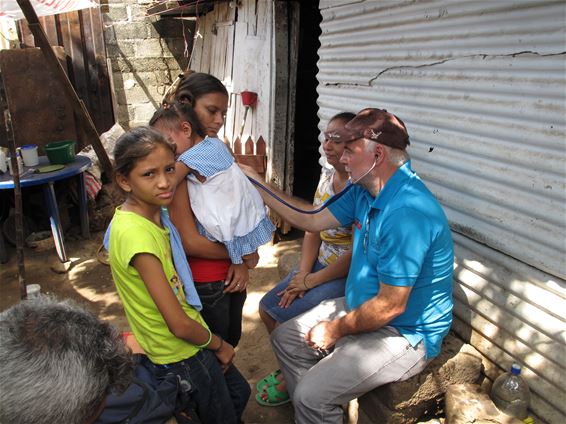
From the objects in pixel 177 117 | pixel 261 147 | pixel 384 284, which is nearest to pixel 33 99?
pixel 261 147

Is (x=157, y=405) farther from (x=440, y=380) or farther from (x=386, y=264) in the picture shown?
(x=440, y=380)

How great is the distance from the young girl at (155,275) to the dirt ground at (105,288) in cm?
119

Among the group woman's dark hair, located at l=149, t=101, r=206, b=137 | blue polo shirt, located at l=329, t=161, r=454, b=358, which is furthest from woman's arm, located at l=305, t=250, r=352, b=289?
woman's dark hair, located at l=149, t=101, r=206, b=137

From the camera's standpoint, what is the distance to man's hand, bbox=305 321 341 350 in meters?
2.28

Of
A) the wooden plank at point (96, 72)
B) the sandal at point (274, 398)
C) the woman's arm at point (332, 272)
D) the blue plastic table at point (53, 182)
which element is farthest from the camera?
the wooden plank at point (96, 72)

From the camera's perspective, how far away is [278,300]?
2955 mm

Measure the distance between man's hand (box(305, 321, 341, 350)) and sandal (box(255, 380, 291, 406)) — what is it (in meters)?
0.88

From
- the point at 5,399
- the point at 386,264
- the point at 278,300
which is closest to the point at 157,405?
the point at 5,399

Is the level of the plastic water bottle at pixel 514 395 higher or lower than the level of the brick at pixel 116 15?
lower

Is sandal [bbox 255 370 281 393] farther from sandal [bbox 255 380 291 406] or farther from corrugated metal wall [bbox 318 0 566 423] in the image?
corrugated metal wall [bbox 318 0 566 423]

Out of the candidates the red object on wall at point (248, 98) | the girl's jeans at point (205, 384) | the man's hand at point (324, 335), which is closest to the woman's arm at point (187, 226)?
the girl's jeans at point (205, 384)

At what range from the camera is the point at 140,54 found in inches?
308

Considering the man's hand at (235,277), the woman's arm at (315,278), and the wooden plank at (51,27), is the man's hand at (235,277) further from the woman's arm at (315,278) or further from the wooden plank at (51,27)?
the wooden plank at (51,27)

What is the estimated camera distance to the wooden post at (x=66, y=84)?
4.33m
